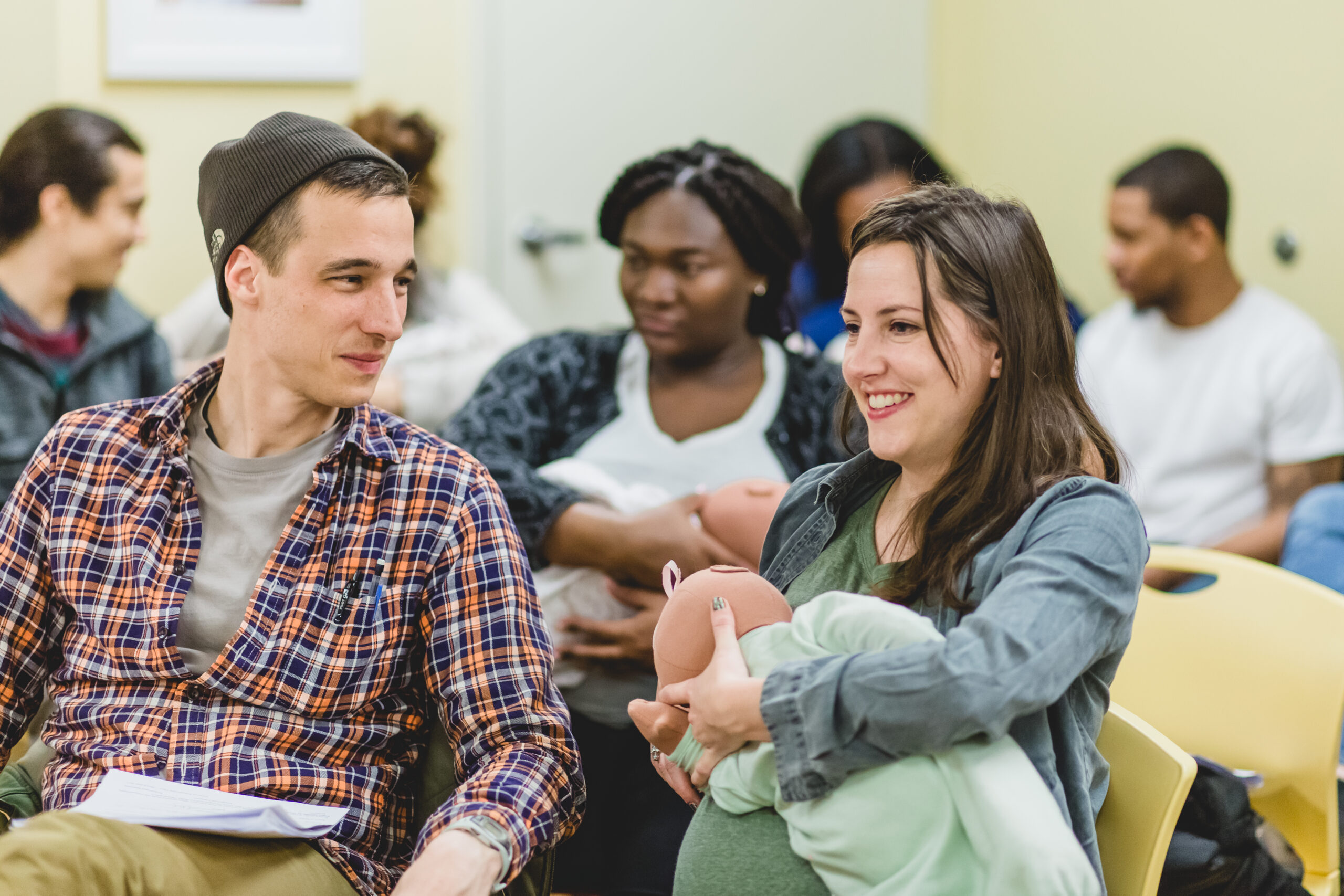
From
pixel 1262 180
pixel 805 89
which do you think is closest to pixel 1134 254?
pixel 1262 180

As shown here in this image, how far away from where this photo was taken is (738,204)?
2.39 metres

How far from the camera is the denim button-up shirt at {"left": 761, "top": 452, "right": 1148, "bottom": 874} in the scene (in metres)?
1.15

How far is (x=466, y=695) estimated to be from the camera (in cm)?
148

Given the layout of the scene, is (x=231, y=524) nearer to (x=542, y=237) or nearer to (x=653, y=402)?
(x=653, y=402)

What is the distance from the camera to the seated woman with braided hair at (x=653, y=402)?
2107 mm

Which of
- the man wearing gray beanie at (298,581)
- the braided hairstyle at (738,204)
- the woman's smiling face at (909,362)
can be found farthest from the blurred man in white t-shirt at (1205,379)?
the man wearing gray beanie at (298,581)

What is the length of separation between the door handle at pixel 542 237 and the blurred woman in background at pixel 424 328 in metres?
0.23

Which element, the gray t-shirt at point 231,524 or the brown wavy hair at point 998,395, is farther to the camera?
the gray t-shirt at point 231,524

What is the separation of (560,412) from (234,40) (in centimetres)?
192

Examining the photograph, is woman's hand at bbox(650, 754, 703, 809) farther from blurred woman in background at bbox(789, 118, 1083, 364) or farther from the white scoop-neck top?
blurred woman in background at bbox(789, 118, 1083, 364)

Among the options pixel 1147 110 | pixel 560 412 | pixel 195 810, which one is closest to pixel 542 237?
pixel 560 412

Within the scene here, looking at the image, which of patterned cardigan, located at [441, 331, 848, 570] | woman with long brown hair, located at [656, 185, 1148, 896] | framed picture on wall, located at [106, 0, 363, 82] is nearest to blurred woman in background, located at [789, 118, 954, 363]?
patterned cardigan, located at [441, 331, 848, 570]

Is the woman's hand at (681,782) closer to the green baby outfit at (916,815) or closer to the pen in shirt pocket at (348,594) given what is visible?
the green baby outfit at (916,815)

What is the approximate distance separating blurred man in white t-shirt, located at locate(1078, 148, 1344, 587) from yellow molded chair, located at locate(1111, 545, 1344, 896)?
46.7 inches
